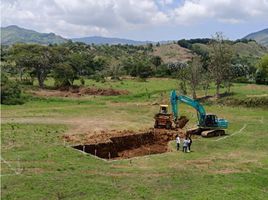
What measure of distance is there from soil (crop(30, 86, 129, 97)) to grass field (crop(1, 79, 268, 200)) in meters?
20.7

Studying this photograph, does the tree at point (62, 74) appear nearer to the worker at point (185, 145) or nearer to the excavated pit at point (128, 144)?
the excavated pit at point (128, 144)

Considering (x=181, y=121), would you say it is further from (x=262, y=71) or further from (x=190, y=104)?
(x=262, y=71)

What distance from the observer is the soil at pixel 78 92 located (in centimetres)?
7000

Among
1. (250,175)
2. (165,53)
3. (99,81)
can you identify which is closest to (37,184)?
(250,175)

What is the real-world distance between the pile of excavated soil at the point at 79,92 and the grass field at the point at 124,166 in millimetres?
20725

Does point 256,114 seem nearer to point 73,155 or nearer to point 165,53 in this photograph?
point 73,155

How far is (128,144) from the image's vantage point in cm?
3897

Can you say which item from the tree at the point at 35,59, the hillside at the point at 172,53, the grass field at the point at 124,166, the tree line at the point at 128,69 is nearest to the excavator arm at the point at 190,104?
the grass field at the point at 124,166

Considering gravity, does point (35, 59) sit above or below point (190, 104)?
above

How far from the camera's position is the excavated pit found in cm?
3581

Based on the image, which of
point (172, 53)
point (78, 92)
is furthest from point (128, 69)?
point (172, 53)

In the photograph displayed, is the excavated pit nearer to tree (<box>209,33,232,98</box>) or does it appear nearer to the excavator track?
the excavator track

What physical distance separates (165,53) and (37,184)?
16473cm

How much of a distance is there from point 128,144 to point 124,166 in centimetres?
993
